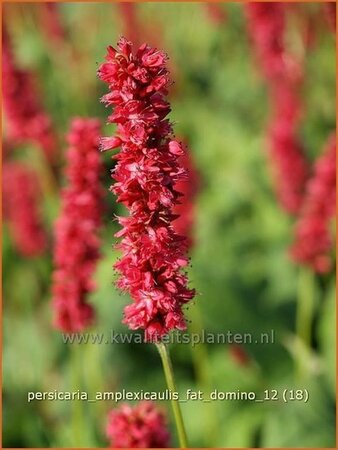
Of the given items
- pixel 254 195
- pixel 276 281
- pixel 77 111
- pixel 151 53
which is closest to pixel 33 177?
pixel 77 111

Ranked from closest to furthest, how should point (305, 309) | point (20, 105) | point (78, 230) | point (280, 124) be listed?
1. point (78, 230)
2. point (20, 105)
3. point (305, 309)
4. point (280, 124)

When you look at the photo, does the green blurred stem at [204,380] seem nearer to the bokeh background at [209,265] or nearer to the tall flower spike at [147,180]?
the bokeh background at [209,265]

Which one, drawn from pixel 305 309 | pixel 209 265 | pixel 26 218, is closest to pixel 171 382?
pixel 305 309

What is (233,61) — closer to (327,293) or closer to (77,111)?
(77,111)

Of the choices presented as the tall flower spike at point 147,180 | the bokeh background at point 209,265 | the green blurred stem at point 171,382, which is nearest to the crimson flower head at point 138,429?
the green blurred stem at point 171,382

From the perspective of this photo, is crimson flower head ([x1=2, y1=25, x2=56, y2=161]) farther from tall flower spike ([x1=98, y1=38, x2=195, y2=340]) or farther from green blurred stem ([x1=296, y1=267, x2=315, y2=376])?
tall flower spike ([x1=98, y1=38, x2=195, y2=340])

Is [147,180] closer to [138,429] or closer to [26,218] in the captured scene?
[138,429]

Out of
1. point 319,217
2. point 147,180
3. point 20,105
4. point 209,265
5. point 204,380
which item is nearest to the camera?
point 147,180

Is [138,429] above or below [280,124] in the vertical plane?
below

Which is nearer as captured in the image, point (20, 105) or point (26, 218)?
point (20, 105)
